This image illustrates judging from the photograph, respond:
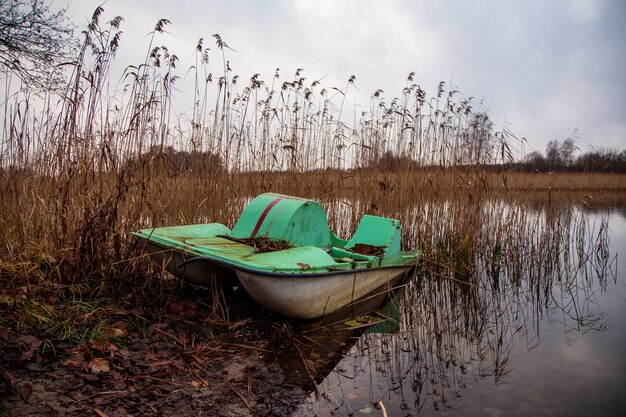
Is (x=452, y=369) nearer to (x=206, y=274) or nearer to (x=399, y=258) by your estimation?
(x=399, y=258)

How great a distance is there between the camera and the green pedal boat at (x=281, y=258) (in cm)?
289

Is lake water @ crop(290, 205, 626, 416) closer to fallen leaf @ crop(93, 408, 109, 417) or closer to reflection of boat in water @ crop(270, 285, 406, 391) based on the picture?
reflection of boat in water @ crop(270, 285, 406, 391)

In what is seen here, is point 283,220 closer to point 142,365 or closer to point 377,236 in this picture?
point 377,236

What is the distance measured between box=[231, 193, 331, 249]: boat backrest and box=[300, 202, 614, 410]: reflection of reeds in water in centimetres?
105

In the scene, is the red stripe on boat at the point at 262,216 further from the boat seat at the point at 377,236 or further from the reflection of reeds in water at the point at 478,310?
the reflection of reeds in water at the point at 478,310

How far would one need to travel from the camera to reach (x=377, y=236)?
4.48 meters

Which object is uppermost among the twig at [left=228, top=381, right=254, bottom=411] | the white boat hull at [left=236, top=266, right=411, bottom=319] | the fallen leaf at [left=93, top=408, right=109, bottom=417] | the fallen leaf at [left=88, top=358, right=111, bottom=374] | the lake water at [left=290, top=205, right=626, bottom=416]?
the white boat hull at [left=236, top=266, right=411, bottom=319]

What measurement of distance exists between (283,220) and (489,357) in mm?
1951

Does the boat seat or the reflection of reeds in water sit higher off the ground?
the boat seat

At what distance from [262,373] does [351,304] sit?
1.51m

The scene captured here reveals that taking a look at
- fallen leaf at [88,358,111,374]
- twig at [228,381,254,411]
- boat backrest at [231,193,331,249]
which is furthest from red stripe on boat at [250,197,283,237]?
fallen leaf at [88,358,111,374]

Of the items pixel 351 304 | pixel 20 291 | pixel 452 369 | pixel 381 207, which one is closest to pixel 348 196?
pixel 381 207

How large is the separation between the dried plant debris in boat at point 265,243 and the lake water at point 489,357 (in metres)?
0.96

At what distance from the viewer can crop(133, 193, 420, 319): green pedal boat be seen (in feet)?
9.50
